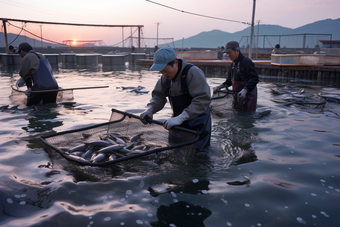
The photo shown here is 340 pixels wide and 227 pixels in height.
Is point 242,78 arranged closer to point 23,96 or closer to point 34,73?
point 34,73

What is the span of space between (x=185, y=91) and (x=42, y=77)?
20.1 ft

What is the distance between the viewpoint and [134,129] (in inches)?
218

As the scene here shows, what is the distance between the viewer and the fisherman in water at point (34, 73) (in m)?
8.05

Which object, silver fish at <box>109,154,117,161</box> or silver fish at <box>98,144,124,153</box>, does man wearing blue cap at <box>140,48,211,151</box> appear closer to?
silver fish at <box>98,144,124,153</box>

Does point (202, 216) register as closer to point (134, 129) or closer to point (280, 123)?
point (134, 129)

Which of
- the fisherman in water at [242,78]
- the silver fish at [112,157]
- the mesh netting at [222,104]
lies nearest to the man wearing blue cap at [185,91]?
the silver fish at [112,157]

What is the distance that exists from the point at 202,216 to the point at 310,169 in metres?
2.46

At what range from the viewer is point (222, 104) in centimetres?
785

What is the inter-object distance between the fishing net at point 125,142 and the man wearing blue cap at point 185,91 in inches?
10.3

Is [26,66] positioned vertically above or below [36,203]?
above

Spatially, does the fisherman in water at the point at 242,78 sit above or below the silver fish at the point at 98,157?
above

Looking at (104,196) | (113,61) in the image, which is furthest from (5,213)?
(113,61)

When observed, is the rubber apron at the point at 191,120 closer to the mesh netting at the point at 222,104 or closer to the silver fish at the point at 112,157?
the silver fish at the point at 112,157

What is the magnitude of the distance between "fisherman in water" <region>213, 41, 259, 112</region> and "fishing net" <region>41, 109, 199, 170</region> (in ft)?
9.80
